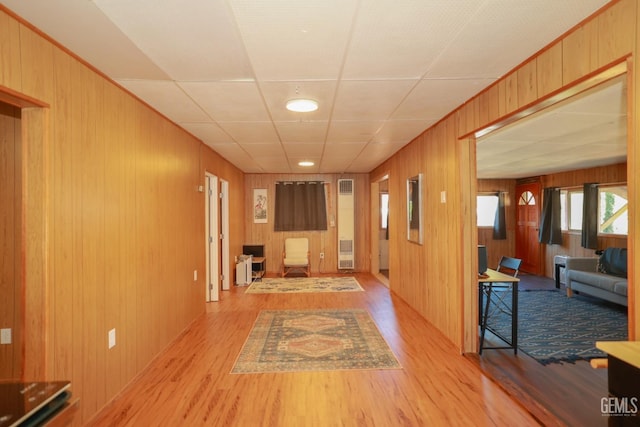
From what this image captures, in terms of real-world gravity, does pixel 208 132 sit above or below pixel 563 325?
above

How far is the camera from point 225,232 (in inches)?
225

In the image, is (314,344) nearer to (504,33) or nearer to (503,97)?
(503,97)

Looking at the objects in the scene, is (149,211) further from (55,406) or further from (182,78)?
(55,406)

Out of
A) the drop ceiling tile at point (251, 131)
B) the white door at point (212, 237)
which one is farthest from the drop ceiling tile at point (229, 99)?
the white door at point (212, 237)

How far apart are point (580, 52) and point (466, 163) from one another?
1383 mm

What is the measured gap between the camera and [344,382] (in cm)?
254

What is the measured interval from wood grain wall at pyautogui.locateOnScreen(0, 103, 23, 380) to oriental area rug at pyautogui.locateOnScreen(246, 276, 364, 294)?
3.53 meters

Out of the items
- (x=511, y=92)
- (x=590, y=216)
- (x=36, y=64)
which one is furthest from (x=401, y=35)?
(x=590, y=216)

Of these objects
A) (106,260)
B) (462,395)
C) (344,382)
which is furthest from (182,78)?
(462,395)

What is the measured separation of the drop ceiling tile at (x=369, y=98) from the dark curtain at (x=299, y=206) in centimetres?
420

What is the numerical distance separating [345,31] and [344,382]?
7.95 ft

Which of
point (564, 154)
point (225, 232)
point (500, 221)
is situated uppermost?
point (564, 154)

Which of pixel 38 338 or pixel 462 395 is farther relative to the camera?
pixel 462 395

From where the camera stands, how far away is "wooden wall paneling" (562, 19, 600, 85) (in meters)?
1.59
